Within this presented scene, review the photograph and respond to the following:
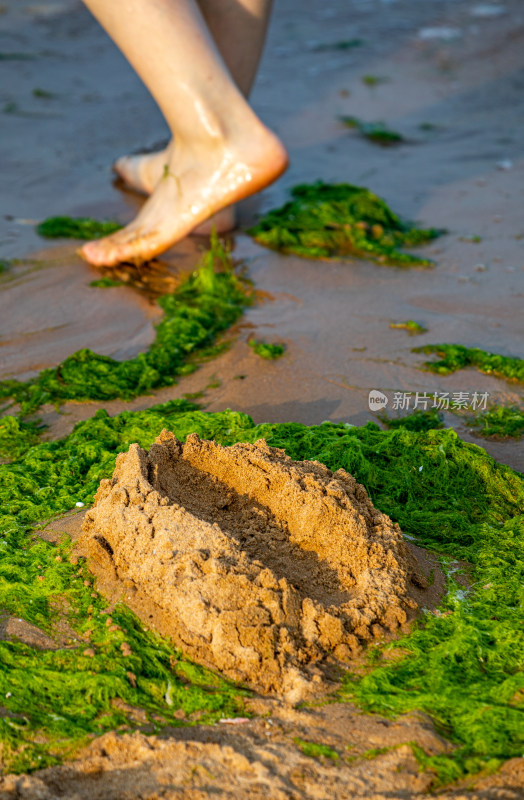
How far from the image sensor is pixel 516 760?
6.13 feet

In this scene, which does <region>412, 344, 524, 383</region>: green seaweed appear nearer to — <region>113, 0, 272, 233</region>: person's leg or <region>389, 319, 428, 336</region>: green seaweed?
<region>389, 319, 428, 336</region>: green seaweed

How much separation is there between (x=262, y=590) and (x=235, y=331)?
2142 millimetres

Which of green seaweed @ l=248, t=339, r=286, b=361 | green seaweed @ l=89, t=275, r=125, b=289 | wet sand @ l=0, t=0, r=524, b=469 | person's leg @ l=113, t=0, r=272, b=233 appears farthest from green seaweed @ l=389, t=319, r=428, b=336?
green seaweed @ l=89, t=275, r=125, b=289

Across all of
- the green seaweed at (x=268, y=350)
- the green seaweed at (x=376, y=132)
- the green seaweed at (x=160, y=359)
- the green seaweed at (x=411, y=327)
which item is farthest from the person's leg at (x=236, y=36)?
the green seaweed at (x=376, y=132)

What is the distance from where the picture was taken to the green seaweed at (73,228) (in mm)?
5109

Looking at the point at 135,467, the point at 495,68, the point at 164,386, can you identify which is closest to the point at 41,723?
the point at 135,467

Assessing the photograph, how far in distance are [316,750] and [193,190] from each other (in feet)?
10.5

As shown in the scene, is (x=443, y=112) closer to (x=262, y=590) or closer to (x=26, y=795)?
(x=262, y=590)

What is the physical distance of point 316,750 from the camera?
190cm

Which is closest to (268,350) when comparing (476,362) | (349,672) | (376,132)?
(476,362)

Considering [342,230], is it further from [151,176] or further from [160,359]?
[160,359]

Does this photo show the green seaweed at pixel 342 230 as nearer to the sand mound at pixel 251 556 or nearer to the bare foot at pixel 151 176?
the bare foot at pixel 151 176

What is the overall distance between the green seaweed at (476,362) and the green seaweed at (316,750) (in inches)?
86.9

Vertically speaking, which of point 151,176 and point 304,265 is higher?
point 151,176
